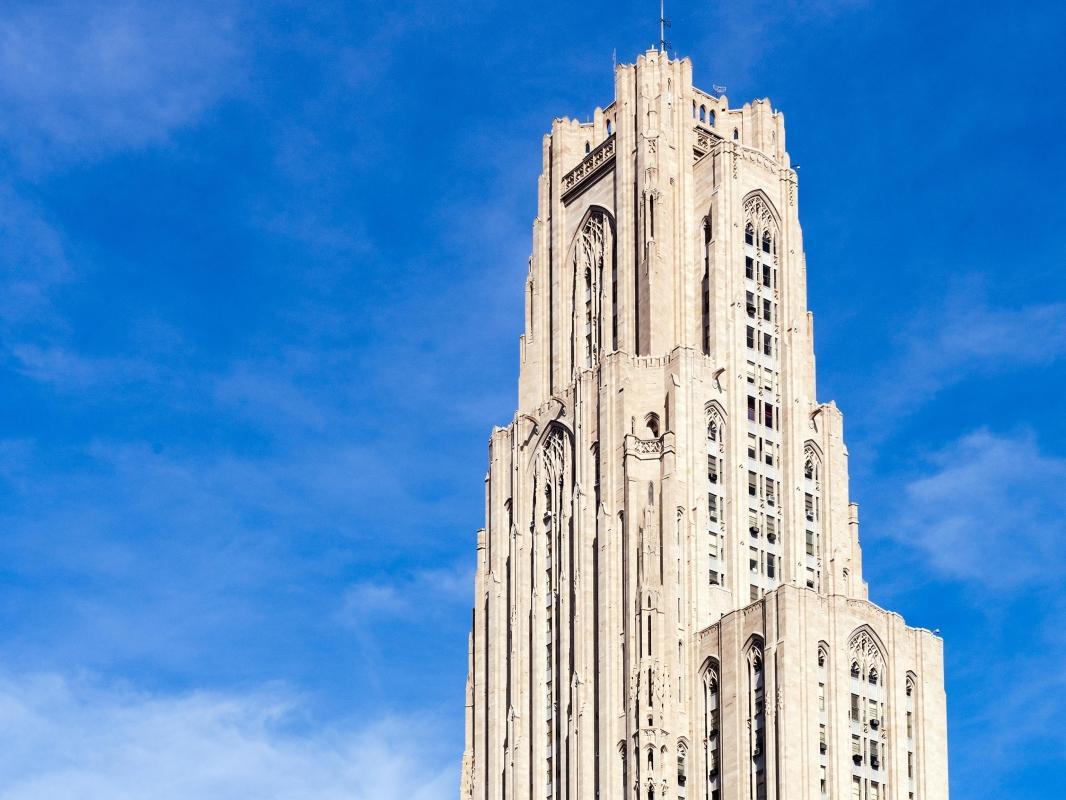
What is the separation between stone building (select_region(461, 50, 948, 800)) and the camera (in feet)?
474

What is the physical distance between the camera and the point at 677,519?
152 metres

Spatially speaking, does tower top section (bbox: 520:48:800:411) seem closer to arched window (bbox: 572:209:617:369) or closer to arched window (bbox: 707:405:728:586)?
arched window (bbox: 572:209:617:369)

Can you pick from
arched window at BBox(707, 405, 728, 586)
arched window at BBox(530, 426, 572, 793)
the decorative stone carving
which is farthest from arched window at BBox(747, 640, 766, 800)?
the decorative stone carving

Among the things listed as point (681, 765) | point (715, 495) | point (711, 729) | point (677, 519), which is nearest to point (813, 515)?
point (715, 495)

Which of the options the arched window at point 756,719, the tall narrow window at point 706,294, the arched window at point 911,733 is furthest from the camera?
the tall narrow window at point 706,294

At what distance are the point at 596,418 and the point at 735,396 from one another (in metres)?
9.69

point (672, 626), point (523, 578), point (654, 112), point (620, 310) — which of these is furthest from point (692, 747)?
point (654, 112)

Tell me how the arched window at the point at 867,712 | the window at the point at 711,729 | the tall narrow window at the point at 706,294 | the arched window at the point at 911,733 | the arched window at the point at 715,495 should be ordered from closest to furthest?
the window at the point at 711,729
the arched window at the point at 867,712
the arched window at the point at 911,733
the arched window at the point at 715,495
the tall narrow window at the point at 706,294

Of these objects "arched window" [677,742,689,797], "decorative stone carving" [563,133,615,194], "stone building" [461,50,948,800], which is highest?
"decorative stone carving" [563,133,615,194]

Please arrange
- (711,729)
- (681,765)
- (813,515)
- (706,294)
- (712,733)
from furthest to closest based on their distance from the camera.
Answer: (706,294)
(813,515)
(711,729)
(712,733)
(681,765)

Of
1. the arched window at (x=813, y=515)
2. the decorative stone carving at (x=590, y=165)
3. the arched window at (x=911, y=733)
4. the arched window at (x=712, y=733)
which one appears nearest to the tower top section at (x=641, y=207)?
the decorative stone carving at (x=590, y=165)

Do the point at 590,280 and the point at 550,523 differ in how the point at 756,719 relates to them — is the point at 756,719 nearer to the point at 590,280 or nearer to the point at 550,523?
the point at 550,523

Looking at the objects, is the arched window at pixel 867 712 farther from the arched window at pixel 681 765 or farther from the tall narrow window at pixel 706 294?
the tall narrow window at pixel 706 294

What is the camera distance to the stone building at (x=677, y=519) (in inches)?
5689
